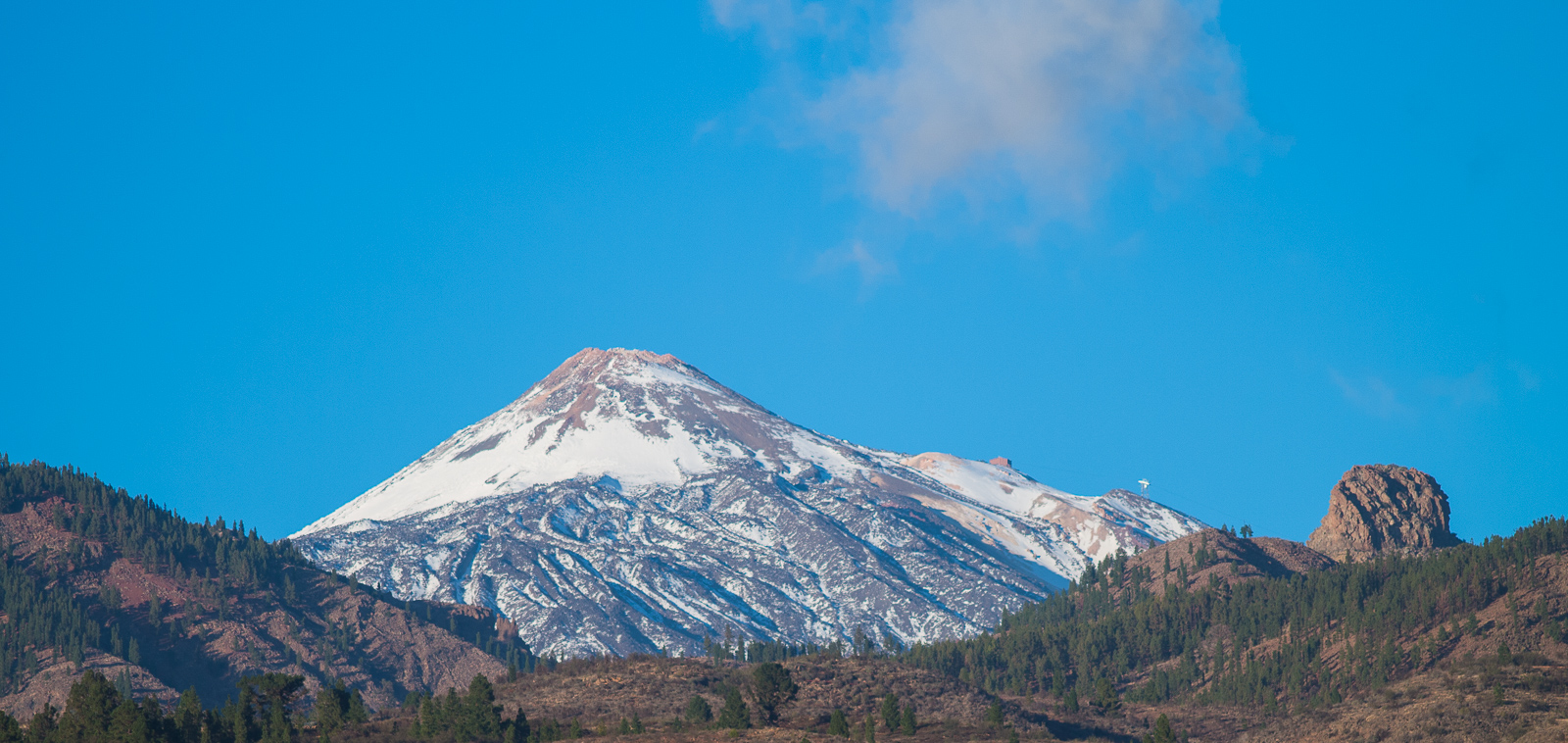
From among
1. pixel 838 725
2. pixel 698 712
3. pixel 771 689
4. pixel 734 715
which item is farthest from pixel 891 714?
pixel 698 712

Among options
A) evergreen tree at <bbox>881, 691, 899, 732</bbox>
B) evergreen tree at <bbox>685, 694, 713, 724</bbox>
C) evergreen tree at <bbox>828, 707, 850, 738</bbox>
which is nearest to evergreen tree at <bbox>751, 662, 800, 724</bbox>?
evergreen tree at <bbox>685, 694, 713, 724</bbox>

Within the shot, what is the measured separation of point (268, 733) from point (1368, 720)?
242 ft

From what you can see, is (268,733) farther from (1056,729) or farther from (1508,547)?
(1508,547)

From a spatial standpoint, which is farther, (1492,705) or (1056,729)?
(1056,729)

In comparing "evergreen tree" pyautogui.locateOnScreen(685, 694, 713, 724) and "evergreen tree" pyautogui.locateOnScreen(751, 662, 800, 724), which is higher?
"evergreen tree" pyautogui.locateOnScreen(751, 662, 800, 724)

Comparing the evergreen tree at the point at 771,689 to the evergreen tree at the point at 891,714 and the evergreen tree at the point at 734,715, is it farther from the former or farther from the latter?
the evergreen tree at the point at 891,714

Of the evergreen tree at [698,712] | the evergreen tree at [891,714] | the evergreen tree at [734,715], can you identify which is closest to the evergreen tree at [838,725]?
the evergreen tree at [891,714]

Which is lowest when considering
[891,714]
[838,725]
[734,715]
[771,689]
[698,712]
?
[838,725]

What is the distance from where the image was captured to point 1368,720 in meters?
113

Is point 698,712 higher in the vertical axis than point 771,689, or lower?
lower

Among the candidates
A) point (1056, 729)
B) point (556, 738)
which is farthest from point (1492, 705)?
point (556, 738)

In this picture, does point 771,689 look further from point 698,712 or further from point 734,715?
point 734,715

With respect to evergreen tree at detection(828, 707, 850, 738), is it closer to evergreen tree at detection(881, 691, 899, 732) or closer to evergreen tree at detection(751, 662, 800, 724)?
evergreen tree at detection(881, 691, 899, 732)

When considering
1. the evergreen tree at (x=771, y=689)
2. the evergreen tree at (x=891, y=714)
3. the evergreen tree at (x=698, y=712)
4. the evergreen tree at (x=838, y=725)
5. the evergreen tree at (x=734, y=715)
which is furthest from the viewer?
the evergreen tree at (x=771, y=689)
